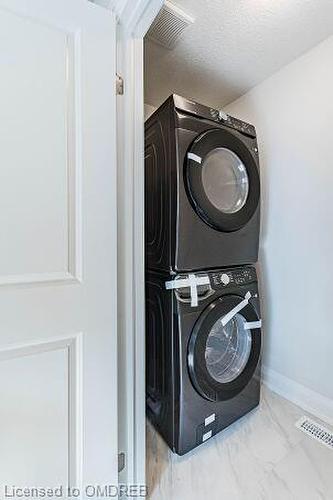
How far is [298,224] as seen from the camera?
1.78 m

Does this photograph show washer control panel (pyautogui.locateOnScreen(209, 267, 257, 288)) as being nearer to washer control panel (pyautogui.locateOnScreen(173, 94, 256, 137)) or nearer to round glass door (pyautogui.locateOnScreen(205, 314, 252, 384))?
round glass door (pyautogui.locateOnScreen(205, 314, 252, 384))

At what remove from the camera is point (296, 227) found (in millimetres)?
1797

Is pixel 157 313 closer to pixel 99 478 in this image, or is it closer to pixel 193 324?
pixel 193 324

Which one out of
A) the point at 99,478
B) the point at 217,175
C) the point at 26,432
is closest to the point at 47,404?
the point at 26,432

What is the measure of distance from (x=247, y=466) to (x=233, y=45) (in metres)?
2.29

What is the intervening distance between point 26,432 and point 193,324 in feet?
2.59

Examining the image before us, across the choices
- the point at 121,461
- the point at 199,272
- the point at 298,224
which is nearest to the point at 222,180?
the point at 199,272

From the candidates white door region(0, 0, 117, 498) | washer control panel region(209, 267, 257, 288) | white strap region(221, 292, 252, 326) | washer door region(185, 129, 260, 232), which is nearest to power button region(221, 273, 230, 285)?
washer control panel region(209, 267, 257, 288)

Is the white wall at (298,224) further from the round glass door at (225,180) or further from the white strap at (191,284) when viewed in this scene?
the white strap at (191,284)

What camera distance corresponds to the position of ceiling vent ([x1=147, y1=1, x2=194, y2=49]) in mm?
1323

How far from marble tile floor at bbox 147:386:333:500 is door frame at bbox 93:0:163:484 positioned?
251mm

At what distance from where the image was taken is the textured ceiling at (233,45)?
1325 mm

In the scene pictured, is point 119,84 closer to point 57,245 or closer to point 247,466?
point 57,245

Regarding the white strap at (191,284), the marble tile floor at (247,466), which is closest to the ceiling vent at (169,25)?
the white strap at (191,284)
